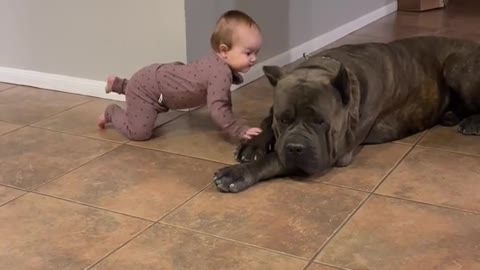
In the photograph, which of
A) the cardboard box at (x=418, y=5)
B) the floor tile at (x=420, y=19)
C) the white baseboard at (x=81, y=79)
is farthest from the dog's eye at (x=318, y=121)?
the cardboard box at (x=418, y=5)

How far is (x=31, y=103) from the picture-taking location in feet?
9.11

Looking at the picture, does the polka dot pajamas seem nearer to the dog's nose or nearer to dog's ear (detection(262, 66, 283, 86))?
dog's ear (detection(262, 66, 283, 86))

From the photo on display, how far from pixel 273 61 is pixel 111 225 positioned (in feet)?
5.04

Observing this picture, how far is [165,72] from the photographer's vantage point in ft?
7.59

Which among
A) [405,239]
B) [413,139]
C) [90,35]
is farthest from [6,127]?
[405,239]

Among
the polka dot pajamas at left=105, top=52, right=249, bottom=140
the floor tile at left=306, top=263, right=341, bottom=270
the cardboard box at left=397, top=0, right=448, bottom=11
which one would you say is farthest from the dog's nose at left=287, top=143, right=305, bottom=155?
the cardboard box at left=397, top=0, right=448, bottom=11

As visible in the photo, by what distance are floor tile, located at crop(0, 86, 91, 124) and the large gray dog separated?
0.91m

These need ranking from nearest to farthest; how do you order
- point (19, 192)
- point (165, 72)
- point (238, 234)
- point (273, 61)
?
point (238, 234)
point (19, 192)
point (165, 72)
point (273, 61)

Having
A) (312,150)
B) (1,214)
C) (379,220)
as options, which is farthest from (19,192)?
(379,220)

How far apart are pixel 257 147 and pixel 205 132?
1.23 feet

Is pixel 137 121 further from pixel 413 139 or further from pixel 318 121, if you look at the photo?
pixel 413 139

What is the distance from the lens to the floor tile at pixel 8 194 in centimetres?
189

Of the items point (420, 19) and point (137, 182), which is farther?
point (420, 19)

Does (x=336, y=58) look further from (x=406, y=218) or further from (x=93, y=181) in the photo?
(x=93, y=181)
